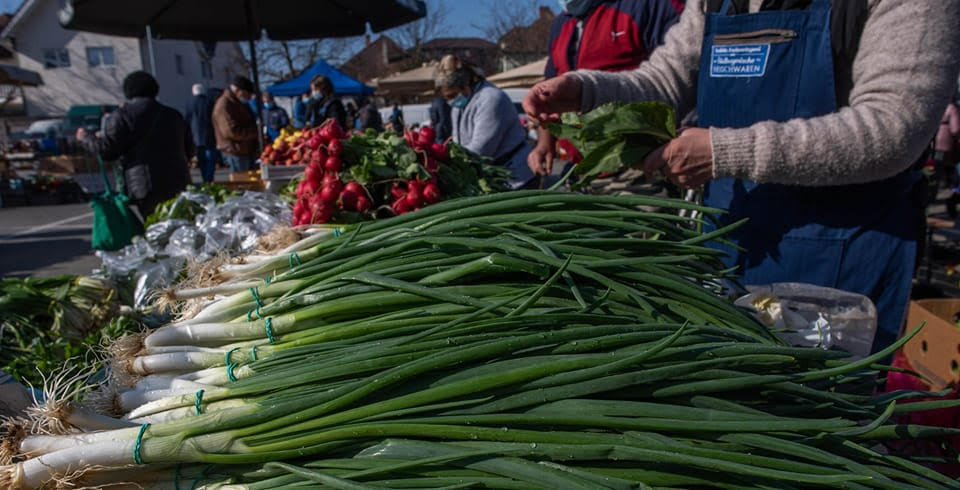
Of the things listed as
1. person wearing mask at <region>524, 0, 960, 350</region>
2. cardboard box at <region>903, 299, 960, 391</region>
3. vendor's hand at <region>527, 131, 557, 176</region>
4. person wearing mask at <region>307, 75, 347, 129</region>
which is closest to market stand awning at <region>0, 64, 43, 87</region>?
person wearing mask at <region>307, 75, 347, 129</region>

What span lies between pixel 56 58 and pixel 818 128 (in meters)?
34.8

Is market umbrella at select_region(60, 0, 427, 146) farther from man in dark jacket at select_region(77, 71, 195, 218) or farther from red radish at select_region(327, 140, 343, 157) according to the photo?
red radish at select_region(327, 140, 343, 157)

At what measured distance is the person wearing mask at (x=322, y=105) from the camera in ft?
24.9

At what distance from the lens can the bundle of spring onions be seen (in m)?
0.78

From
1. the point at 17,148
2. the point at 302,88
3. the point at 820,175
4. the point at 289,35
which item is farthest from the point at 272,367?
the point at 17,148

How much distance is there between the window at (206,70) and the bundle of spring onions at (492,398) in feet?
116

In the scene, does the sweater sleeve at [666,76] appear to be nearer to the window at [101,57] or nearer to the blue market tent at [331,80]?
the blue market tent at [331,80]

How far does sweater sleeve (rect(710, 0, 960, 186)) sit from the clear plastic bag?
0.95 feet

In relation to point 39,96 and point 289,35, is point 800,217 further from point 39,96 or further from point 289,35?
point 39,96

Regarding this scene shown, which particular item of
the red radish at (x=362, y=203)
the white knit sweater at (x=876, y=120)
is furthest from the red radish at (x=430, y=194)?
the white knit sweater at (x=876, y=120)

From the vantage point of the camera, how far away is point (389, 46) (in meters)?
36.2

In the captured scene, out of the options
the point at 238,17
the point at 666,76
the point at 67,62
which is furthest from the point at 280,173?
the point at 67,62

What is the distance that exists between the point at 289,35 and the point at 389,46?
106ft

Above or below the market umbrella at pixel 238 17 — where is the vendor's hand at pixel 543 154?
below
